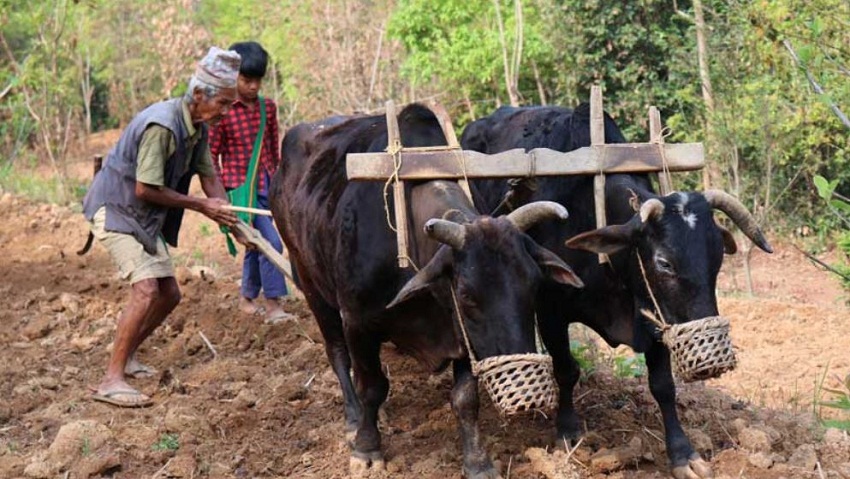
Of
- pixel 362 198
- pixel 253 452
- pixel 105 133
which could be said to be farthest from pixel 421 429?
pixel 105 133

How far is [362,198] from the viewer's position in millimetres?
5641

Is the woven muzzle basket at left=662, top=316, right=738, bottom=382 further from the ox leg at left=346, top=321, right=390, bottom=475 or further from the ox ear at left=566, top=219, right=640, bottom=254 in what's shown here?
the ox leg at left=346, top=321, right=390, bottom=475

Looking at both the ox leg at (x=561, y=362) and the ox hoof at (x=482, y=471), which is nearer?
the ox hoof at (x=482, y=471)

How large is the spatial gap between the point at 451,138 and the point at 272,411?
81.0 inches

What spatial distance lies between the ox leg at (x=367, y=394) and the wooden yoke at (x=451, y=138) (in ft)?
2.81

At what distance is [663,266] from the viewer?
16.9 ft

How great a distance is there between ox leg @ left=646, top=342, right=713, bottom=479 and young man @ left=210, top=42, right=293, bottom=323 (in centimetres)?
366

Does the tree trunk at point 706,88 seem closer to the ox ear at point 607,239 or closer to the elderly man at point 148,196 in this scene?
the elderly man at point 148,196

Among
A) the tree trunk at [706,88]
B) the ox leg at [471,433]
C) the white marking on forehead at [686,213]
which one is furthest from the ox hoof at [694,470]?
the tree trunk at [706,88]

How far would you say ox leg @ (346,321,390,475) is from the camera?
5.59 metres

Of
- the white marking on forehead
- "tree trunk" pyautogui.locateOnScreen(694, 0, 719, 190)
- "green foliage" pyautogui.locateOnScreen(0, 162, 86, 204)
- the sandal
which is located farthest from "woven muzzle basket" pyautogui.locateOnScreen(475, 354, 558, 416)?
"green foliage" pyautogui.locateOnScreen(0, 162, 86, 204)

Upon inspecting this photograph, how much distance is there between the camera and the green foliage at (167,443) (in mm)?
6031

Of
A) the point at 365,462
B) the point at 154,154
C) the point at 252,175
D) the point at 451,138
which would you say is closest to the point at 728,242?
the point at 451,138

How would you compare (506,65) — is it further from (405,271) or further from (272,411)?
(405,271)
